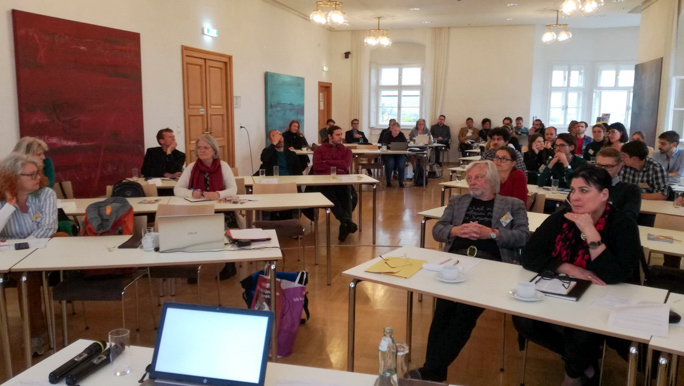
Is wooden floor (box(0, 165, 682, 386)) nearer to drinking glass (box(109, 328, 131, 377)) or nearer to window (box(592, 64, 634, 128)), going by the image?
drinking glass (box(109, 328, 131, 377))

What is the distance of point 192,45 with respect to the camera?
28.6 ft

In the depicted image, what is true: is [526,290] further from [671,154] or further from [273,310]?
[671,154]

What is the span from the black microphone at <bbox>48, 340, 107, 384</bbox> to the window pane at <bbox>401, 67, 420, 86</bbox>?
15151 millimetres

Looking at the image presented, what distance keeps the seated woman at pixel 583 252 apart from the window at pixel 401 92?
45.0 feet

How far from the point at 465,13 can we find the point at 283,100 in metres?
4.93

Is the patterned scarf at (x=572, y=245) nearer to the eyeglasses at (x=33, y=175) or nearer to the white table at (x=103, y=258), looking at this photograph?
the white table at (x=103, y=258)

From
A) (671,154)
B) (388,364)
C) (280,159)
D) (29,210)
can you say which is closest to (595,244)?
(388,364)

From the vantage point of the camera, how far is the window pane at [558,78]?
51.4 ft

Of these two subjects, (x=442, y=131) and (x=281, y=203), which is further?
(x=442, y=131)

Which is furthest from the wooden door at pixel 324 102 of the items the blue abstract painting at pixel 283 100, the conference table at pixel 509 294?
the conference table at pixel 509 294

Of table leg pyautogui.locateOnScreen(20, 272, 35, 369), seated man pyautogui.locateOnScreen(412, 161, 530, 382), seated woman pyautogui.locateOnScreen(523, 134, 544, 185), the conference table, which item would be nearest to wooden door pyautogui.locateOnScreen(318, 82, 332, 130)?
seated woman pyautogui.locateOnScreen(523, 134, 544, 185)

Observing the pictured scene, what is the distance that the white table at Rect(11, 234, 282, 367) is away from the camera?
3.08 metres

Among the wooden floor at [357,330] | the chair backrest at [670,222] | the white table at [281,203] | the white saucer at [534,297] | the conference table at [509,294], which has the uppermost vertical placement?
the chair backrest at [670,222]

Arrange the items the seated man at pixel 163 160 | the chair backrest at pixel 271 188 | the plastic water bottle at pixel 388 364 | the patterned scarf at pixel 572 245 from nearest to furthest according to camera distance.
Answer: the plastic water bottle at pixel 388 364, the patterned scarf at pixel 572 245, the chair backrest at pixel 271 188, the seated man at pixel 163 160
